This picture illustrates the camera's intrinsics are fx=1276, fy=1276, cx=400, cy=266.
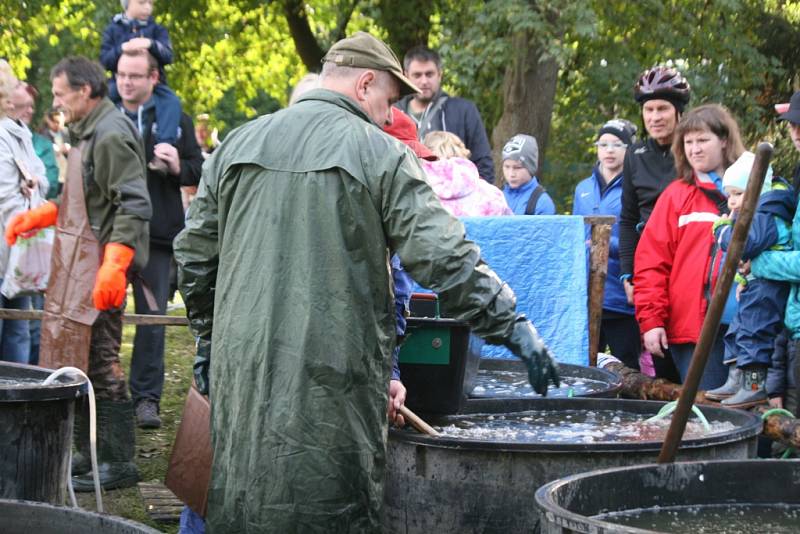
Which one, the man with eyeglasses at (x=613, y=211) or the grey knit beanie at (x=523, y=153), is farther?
the grey knit beanie at (x=523, y=153)

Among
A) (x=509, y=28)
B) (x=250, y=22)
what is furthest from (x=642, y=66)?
(x=250, y=22)

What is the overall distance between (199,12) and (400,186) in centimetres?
1452

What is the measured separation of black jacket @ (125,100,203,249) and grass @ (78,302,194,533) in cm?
122

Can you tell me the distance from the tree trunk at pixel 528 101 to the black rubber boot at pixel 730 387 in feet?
25.8

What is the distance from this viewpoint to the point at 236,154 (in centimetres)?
395

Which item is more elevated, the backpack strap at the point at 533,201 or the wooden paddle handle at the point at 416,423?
the backpack strap at the point at 533,201

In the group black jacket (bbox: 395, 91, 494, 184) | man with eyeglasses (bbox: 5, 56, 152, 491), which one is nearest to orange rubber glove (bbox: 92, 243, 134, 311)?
man with eyeglasses (bbox: 5, 56, 152, 491)

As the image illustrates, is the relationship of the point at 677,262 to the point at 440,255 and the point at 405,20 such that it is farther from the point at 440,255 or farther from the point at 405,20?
the point at 405,20

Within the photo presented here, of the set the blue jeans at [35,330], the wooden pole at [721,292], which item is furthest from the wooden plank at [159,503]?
the wooden pole at [721,292]

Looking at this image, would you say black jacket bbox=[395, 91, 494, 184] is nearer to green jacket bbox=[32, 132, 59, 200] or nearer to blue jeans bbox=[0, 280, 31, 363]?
green jacket bbox=[32, 132, 59, 200]

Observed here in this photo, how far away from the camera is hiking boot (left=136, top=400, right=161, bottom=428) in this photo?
8.11 m

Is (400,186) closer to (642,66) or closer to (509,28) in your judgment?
(509,28)

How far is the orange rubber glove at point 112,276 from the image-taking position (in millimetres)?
6418

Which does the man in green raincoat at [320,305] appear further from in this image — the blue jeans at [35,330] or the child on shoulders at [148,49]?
the blue jeans at [35,330]
